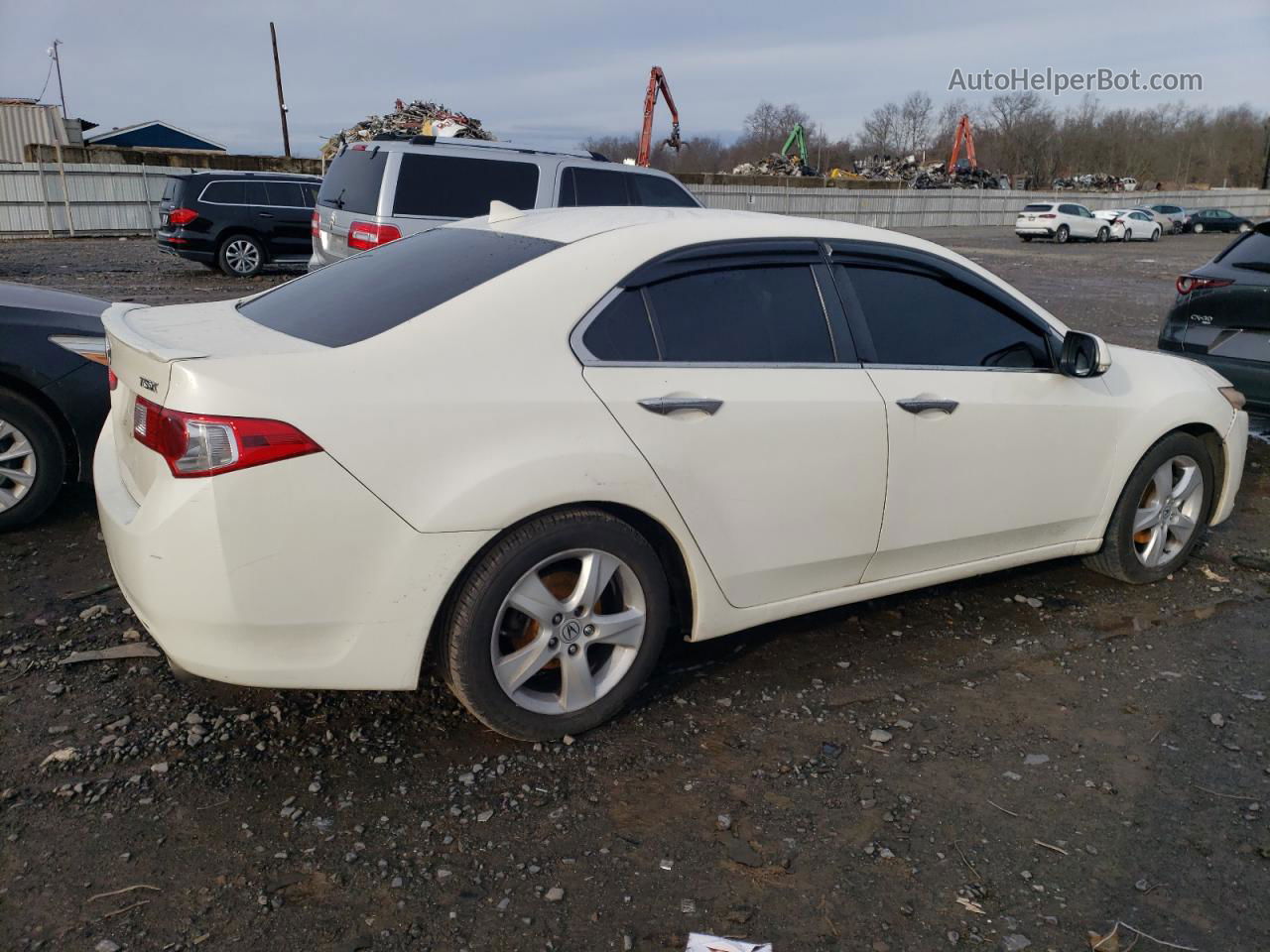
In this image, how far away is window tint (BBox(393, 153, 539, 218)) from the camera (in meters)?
9.34

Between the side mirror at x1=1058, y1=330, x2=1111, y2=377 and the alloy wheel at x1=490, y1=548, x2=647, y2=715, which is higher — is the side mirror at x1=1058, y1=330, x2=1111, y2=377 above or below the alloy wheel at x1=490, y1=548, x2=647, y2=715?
above

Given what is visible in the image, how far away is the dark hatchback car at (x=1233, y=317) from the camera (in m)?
6.38

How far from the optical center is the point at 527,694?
3115 mm

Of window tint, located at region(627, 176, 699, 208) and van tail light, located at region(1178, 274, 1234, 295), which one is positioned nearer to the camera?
van tail light, located at region(1178, 274, 1234, 295)

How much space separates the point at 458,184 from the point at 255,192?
8.60m

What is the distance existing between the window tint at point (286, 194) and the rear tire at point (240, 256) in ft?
2.56

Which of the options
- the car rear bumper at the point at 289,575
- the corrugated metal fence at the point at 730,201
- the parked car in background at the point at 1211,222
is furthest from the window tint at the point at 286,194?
the parked car in background at the point at 1211,222

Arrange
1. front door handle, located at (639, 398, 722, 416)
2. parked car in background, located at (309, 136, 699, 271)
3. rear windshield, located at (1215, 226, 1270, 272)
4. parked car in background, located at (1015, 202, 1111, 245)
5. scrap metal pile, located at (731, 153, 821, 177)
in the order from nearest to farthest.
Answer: front door handle, located at (639, 398, 722, 416) < rear windshield, located at (1215, 226, 1270, 272) < parked car in background, located at (309, 136, 699, 271) < parked car in background, located at (1015, 202, 1111, 245) < scrap metal pile, located at (731, 153, 821, 177)

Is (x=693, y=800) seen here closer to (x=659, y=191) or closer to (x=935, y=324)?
Answer: (x=935, y=324)

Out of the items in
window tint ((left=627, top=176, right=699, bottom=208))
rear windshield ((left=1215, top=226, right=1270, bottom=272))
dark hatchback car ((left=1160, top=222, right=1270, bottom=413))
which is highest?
window tint ((left=627, top=176, right=699, bottom=208))

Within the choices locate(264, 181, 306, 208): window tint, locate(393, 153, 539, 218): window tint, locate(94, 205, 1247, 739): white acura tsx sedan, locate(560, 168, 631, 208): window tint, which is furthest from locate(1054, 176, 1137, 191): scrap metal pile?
locate(94, 205, 1247, 739): white acura tsx sedan

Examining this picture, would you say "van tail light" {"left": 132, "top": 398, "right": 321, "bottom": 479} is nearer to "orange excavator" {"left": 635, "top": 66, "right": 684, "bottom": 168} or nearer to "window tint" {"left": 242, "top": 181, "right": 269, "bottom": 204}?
"window tint" {"left": 242, "top": 181, "right": 269, "bottom": 204}

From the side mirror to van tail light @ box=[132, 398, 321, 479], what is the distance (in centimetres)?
290

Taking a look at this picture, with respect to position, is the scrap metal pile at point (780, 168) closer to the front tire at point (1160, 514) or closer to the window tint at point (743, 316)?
the front tire at point (1160, 514)
